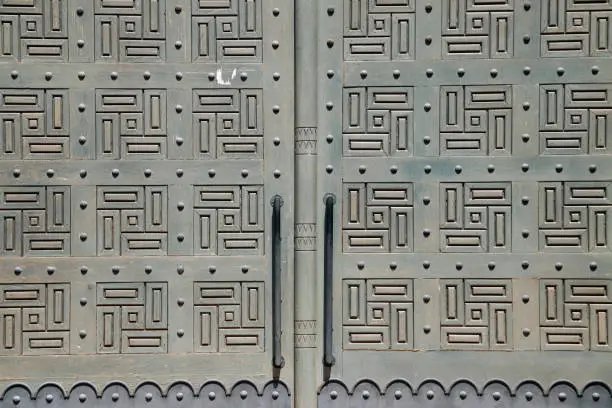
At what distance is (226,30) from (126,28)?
0.27m

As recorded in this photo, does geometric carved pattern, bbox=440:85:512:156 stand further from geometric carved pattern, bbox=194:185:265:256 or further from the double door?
geometric carved pattern, bbox=194:185:265:256

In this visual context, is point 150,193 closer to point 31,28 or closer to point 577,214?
point 31,28

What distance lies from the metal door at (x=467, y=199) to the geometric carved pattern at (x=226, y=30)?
19cm

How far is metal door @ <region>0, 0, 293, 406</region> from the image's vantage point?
78.1 inches

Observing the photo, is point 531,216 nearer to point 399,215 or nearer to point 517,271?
point 517,271

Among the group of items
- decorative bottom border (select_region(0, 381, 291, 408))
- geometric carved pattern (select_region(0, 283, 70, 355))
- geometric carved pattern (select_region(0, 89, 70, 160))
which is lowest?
decorative bottom border (select_region(0, 381, 291, 408))

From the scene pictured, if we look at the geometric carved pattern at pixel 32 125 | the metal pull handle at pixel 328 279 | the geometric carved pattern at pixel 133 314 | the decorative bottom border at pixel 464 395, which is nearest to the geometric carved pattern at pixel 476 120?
the metal pull handle at pixel 328 279

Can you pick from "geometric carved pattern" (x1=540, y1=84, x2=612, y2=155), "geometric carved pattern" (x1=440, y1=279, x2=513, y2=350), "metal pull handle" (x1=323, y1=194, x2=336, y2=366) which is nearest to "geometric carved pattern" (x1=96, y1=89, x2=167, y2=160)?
"metal pull handle" (x1=323, y1=194, x2=336, y2=366)

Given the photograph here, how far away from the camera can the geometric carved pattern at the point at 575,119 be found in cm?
198

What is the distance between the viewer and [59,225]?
1.99 meters

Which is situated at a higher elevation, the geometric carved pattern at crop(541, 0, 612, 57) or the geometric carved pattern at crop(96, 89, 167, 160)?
the geometric carved pattern at crop(541, 0, 612, 57)

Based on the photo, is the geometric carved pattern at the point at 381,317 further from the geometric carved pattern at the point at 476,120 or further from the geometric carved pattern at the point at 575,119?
the geometric carved pattern at the point at 575,119

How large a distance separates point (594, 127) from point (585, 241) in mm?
313

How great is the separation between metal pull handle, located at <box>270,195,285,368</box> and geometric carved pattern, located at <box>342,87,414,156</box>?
260mm
